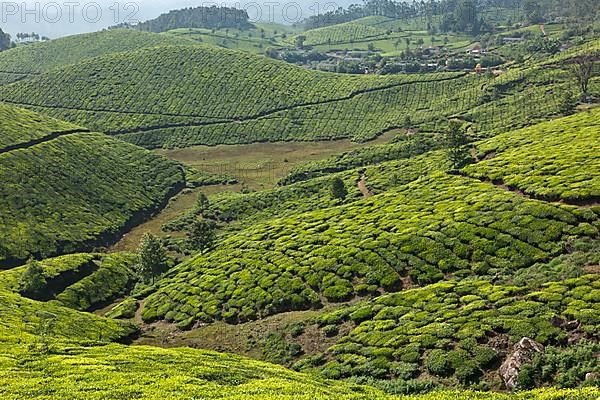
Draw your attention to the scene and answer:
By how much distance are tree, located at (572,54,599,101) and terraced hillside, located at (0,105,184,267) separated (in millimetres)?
118672

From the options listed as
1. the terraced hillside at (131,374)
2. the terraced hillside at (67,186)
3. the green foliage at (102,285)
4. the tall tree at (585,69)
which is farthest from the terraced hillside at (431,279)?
the tall tree at (585,69)

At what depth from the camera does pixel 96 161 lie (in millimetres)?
Result: 132500

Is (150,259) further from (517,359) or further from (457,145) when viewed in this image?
(457,145)

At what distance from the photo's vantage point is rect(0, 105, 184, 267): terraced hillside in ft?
307

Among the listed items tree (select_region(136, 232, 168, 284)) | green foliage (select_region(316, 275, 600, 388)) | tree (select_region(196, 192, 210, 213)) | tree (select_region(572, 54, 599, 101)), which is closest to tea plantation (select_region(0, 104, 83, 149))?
tree (select_region(196, 192, 210, 213))

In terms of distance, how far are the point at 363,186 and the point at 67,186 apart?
227 feet

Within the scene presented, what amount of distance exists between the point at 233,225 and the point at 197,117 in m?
94.8

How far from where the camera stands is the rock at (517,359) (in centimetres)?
2941

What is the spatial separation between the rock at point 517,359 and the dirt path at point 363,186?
6460 centimetres

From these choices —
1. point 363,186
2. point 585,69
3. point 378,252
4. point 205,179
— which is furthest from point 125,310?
point 585,69

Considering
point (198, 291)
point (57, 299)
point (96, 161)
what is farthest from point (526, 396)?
point (96, 161)

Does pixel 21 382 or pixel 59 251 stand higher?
pixel 21 382

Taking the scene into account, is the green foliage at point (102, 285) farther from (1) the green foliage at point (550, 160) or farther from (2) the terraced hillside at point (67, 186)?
(1) the green foliage at point (550, 160)

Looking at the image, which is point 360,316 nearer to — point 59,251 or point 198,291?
point 198,291
